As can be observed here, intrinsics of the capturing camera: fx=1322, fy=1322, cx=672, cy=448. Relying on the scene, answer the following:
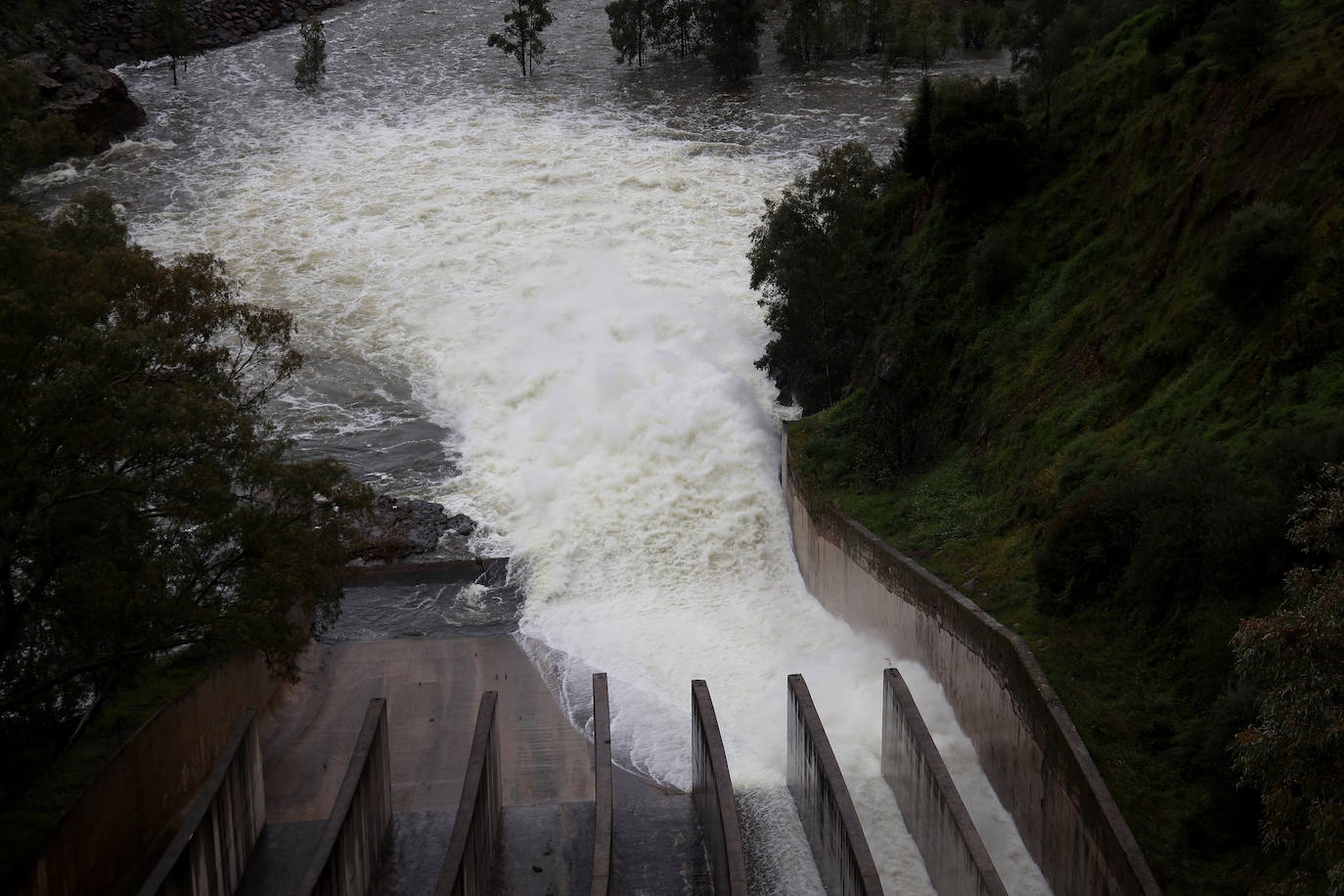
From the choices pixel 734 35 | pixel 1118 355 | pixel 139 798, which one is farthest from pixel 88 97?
pixel 1118 355

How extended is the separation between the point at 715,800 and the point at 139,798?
25.6 feet

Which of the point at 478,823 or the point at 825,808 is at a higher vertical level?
the point at 825,808

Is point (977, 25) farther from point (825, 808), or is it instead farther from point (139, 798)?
point (139, 798)

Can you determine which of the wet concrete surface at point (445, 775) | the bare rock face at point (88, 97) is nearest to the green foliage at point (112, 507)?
the wet concrete surface at point (445, 775)

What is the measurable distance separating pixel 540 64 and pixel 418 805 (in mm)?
43219

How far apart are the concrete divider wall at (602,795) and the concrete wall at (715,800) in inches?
54.7

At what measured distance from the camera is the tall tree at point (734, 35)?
177 feet

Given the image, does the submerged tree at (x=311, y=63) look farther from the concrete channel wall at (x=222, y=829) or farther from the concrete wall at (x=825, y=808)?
the concrete wall at (x=825, y=808)

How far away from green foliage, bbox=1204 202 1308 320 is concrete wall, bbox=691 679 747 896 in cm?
963

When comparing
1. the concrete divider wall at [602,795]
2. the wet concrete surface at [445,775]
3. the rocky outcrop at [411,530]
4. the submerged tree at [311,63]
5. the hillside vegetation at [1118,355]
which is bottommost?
the wet concrete surface at [445,775]

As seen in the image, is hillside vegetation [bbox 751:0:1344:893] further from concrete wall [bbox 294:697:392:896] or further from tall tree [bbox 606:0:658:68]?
tall tree [bbox 606:0:658:68]

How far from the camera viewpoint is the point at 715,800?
18000mm

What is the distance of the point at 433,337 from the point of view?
37.3 m

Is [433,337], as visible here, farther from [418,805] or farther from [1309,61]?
[1309,61]
